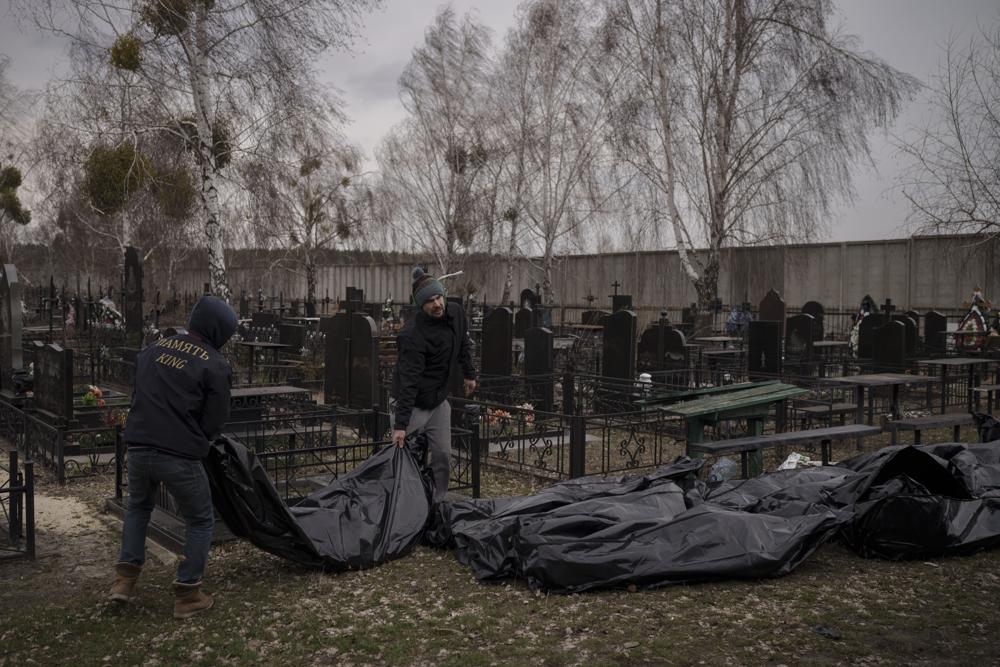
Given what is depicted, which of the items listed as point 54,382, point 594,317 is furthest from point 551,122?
point 54,382

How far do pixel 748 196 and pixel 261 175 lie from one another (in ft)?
36.4

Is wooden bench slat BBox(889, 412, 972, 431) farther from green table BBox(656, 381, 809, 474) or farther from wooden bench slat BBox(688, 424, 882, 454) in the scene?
green table BBox(656, 381, 809, 474)

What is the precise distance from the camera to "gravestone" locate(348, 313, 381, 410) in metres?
10.5

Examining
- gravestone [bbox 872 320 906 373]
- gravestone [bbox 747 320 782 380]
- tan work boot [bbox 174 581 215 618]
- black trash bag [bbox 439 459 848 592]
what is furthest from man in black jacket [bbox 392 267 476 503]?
gravestone [bbox 872 320 906 373]

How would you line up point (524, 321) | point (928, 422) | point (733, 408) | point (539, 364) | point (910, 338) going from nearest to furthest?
1. point (733, 408)
2. point (928, 422)
3. point (539, 364)
4. point (910, 338)
5. point (524, 321)

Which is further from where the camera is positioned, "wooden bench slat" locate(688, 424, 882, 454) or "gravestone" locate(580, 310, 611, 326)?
"gravestone" locate(580, 310, 611, 326)

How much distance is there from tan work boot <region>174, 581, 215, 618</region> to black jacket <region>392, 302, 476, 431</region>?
1976mm

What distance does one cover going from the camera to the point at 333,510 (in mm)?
5895

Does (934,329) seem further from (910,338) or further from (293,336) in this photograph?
(293,336)

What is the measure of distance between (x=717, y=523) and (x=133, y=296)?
1236cm

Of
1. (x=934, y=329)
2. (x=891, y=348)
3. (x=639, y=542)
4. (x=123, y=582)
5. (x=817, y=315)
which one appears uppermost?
(x=817, y=315)

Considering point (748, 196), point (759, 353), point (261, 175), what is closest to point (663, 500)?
point (759, 353)

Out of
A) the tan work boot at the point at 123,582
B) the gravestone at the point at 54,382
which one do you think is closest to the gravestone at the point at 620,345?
the gravestone at the point at 54,382

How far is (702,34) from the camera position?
2047 centimetres
